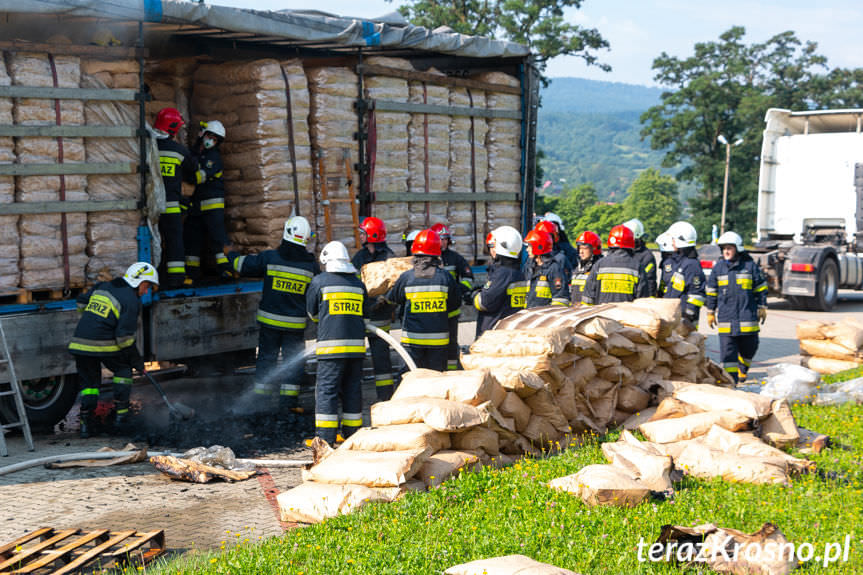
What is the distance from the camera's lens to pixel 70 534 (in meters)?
5.24

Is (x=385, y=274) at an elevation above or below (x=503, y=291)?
above

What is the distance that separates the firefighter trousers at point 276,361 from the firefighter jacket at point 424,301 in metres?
1.03

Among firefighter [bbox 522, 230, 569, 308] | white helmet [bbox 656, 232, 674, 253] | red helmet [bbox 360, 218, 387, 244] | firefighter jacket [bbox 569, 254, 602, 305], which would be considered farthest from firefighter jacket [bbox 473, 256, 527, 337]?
white helmet [bbox 656, 232, 674, 253]

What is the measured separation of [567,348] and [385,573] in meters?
3.48

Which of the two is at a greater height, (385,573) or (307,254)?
(307,254)

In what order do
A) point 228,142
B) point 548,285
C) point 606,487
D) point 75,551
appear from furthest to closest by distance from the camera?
point 548,285, point 228,142, point 606,487, point 75,551

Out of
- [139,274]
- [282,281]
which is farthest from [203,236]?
[139,274]

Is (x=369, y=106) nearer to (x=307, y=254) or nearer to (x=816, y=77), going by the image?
(x=307, y=254)

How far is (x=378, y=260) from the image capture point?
379 inches

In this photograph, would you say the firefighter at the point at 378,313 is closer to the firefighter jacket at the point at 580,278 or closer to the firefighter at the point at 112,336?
the firefighter at the point at 112,336

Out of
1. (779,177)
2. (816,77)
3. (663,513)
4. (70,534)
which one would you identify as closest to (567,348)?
(663,513)

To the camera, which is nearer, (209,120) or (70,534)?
(70,534)

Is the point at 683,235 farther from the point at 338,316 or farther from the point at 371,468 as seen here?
the point at 371,468

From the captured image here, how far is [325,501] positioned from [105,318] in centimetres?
311
